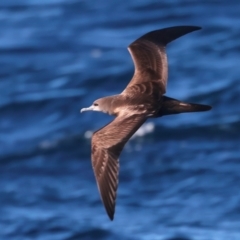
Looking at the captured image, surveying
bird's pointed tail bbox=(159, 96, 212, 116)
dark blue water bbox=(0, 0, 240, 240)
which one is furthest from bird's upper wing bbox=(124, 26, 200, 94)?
dark blue water bbox=(0, 0, 240, 240)

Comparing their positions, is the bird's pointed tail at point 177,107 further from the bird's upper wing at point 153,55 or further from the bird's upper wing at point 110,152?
the bird's upper wing at point 153,55

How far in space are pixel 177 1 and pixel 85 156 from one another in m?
7.29

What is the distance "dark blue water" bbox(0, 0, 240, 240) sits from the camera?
1444 centimetres

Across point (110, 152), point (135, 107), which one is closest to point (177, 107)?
point (135, 107)

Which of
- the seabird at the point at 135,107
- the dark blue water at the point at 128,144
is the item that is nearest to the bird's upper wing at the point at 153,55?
the seabird at the point at 135,107

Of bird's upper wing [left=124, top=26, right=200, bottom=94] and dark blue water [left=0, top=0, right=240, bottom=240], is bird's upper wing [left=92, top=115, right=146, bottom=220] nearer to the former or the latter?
bird's upper wing [left=124, top=26, right=200, bottom=94]

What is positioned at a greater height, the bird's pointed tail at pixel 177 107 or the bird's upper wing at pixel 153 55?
the bird's upper wing at pixel 153 55

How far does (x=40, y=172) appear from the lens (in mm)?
16109

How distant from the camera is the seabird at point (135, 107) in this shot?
791 cm

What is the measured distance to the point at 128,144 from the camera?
16.2 metres

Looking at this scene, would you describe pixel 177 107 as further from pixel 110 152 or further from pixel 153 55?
pixel 153 55

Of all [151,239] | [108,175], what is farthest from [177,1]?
[108,175]

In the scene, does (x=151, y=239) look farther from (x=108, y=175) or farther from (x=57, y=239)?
(x=108, y=175)

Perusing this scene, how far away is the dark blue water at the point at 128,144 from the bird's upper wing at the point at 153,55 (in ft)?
15.1
